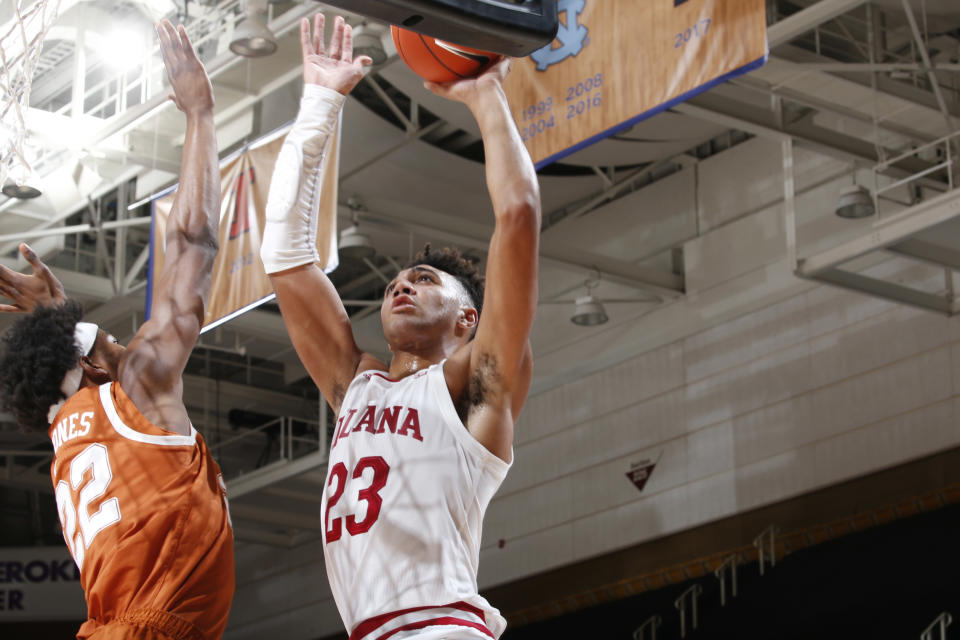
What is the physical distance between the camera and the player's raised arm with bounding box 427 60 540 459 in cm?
371

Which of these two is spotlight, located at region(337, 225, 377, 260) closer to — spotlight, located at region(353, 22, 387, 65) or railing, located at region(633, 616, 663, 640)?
spotlight, located at region(353, 22, 387, 65)

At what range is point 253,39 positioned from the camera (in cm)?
1184

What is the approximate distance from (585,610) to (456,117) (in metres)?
7.33

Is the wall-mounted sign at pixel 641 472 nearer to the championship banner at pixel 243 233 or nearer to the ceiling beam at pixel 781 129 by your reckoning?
the ceiling beam at pixel 781 129

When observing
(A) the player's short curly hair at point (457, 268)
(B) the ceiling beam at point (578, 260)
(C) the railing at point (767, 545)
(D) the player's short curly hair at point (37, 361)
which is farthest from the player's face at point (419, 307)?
(C) the railing at point (767, 545)

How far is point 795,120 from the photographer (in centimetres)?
1401

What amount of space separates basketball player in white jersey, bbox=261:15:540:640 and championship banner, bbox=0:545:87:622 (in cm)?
1996

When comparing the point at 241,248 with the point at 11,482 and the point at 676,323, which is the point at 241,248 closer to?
the point at 676,323

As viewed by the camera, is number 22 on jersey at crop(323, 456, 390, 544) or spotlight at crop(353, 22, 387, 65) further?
spotlight at crop(353, 22, 387, 65)

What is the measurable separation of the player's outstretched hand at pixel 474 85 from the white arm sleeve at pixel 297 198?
0.41 m

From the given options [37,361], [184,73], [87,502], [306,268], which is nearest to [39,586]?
[184,73]

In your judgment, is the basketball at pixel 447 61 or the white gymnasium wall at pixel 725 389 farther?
the white gymnasium wall at pixel 725 389

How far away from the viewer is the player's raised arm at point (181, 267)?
4172 millimetres

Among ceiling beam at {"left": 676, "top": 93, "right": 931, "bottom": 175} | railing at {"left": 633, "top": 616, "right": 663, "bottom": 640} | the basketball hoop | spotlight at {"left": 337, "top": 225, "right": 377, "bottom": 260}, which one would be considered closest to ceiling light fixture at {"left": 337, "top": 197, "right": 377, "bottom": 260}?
spotlight at {"left": 337, "top": 225, "right": 377, "bottom": 260}
